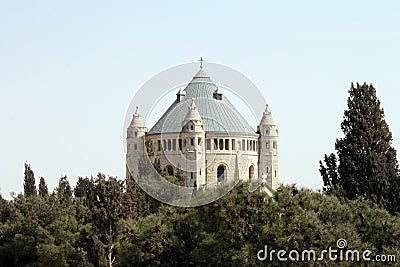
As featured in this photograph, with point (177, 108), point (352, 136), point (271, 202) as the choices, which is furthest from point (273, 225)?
point (177, 108)

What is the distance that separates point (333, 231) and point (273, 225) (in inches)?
81.3

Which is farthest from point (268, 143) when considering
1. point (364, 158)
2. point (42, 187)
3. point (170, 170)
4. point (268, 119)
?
point (364, 158)

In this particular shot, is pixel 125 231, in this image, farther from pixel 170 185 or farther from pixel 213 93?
pixel 213 93

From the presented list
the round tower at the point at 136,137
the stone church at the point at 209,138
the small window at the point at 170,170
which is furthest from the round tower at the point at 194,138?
the small window at the point at 170,170

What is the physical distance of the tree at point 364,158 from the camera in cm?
4253

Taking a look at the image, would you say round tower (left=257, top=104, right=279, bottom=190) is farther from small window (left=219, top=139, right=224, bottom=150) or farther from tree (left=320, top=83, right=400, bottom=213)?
tree (left=320, top=83, right=400, bottom=213)

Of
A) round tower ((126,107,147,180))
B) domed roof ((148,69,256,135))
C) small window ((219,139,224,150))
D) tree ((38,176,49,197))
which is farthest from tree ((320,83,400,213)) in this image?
small window ((219,139,224,150))

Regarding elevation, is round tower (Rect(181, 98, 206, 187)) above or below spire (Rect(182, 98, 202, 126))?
below

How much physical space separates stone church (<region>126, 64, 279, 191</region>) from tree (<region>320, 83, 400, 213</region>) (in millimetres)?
34152

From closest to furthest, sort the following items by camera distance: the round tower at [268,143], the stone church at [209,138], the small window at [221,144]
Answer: the stone church at [209,138]
the small window at [221,144]
the round tower at [268,143]

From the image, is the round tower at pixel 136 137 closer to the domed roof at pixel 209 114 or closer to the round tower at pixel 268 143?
the domed roof at pixel 209 114

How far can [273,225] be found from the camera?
31000mm

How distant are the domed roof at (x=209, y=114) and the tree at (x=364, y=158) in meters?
37.8

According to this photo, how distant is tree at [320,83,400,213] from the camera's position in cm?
4253
